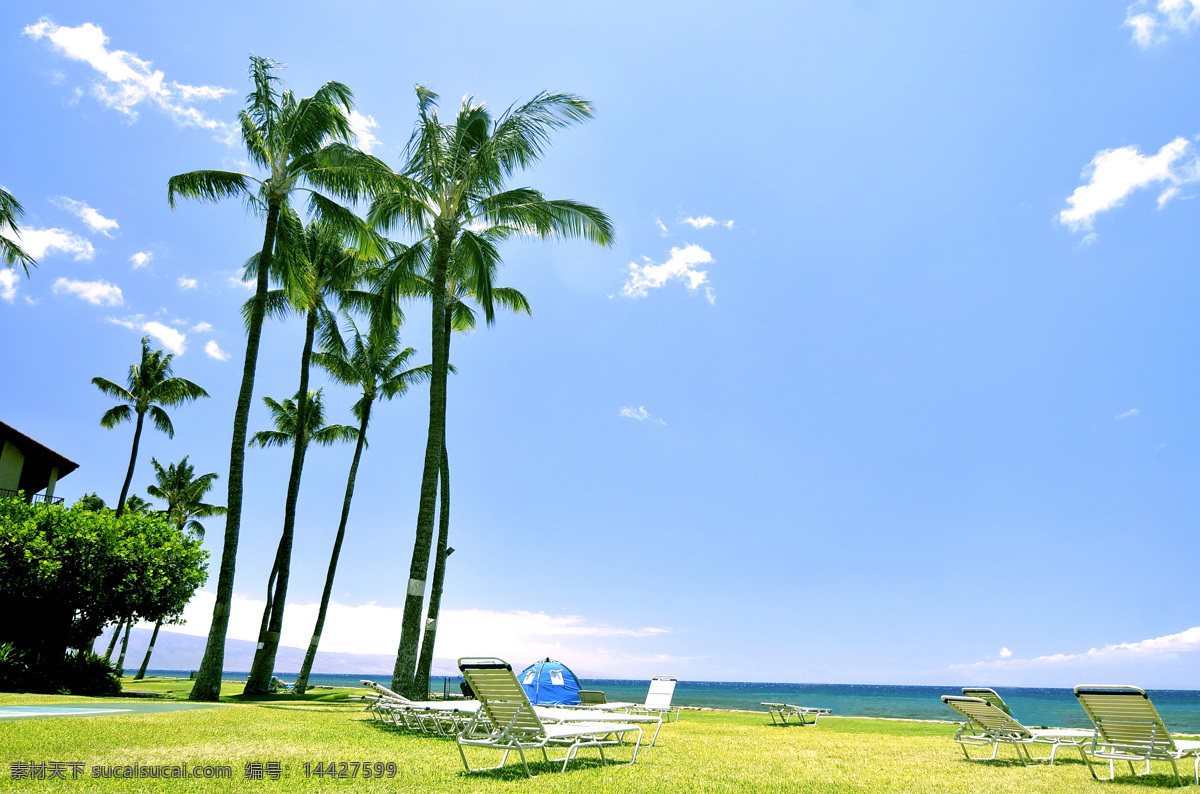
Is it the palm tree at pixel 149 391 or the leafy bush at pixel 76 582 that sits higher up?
the palm tree at pixel 149 391

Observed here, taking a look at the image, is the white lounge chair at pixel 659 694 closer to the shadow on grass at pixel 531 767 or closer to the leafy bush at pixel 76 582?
the shadow on grass at pixel 531 767

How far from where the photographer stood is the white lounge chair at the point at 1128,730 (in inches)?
283

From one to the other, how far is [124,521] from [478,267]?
41.9 ft

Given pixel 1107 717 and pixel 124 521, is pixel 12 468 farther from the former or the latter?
pixel 1107 717

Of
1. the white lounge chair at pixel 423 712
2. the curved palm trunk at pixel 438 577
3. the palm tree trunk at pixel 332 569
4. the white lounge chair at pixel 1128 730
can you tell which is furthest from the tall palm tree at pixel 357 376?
the white lounge chair at pixel 1128 730

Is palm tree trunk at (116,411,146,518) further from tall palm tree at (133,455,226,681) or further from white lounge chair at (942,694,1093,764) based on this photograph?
white lounge chair at (942,694,1093,764)

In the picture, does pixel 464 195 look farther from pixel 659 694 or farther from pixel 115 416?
pixel 115 416

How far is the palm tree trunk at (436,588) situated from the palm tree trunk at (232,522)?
4184 millimetres

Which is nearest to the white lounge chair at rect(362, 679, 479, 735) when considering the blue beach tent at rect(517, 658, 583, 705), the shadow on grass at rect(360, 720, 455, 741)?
the shadow on grass at rect(360, 720, 455, 741)

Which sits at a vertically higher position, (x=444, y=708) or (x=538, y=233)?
(x=538, y=233)

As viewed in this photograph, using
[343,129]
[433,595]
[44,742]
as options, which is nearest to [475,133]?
[343,129]

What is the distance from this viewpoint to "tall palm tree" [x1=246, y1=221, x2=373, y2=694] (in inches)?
761

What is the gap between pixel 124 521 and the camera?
1994 centimetres

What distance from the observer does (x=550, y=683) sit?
51.2 ft
